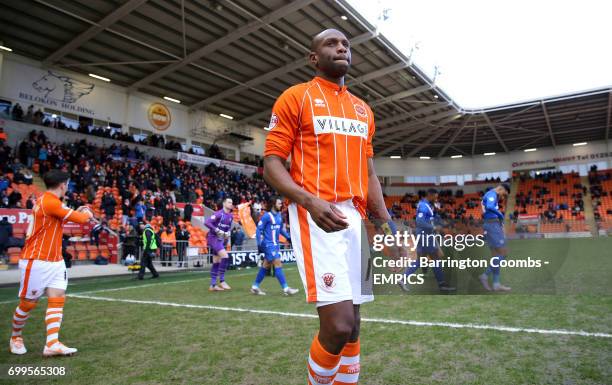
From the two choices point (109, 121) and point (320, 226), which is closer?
point (320, 226)

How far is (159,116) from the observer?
30.9 metres

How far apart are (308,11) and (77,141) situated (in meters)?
15.2

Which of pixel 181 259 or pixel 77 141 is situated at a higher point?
pixel 77 141

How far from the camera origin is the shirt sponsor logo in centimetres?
230

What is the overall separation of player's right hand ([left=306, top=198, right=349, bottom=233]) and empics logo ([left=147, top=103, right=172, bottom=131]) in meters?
31.1

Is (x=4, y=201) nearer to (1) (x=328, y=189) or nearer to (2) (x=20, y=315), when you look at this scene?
(2) (x=20, y=315)

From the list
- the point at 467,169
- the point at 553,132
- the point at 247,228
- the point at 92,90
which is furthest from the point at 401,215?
the point at 92,90

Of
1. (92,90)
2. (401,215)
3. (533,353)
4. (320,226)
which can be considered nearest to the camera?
(320,226)

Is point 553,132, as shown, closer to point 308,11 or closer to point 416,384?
point 308,11

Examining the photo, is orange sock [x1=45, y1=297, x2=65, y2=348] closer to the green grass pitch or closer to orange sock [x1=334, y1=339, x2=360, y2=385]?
the green grass pitch

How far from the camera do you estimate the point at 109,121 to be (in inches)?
1099

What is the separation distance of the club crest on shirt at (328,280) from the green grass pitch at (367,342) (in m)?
1.60

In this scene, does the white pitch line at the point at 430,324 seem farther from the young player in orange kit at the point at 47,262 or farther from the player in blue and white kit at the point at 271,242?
the young player in orange kit at the point at 47,262

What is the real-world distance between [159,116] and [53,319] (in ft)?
94.6
